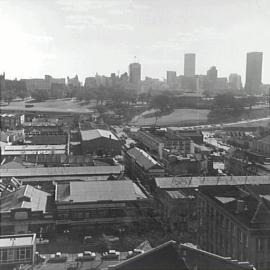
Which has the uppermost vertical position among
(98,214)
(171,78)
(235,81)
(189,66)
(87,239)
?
(189,66)

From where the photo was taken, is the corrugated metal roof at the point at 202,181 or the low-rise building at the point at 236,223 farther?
the corrugated metal roof at the point at 202,181

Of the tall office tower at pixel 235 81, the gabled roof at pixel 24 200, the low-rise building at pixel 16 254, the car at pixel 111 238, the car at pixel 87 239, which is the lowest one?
the car at pixel 87 239

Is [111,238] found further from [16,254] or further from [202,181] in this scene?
[202,181]

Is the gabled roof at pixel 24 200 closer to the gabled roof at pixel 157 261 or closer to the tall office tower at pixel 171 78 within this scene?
the gabled roof at pixel 157 261

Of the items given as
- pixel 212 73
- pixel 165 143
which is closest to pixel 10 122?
pixel 165 143

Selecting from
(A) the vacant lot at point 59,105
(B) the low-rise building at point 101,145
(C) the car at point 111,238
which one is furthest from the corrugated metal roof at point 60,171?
(A) the vacant lot at point 59,105

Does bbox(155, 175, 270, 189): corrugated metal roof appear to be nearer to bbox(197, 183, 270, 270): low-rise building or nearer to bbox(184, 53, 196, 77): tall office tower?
bbox(197, 183, 270, 270): low-rise building
